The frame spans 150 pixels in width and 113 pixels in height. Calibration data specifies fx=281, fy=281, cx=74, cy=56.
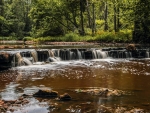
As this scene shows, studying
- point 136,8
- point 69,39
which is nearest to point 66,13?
point 69,39

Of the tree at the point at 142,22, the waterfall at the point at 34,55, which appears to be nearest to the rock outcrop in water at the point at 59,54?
the waterfall at the point at 34,55

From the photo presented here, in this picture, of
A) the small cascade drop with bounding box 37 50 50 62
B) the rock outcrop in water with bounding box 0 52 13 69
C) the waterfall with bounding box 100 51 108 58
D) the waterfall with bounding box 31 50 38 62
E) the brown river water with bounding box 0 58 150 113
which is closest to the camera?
the brown river water with bounding box 0 58 150 113

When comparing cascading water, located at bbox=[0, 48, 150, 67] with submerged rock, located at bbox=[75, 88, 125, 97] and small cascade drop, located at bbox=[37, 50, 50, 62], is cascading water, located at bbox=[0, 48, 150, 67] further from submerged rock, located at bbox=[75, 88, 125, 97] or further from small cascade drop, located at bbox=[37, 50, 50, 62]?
submerged rock, located at bbox=[75, 88, 125, 97]

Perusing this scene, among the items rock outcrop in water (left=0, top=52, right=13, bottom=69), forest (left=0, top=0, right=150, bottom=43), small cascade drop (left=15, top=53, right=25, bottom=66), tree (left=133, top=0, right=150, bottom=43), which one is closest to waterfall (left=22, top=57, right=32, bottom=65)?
small cascade drop (left=15, top=53, right=25, bottom=66)

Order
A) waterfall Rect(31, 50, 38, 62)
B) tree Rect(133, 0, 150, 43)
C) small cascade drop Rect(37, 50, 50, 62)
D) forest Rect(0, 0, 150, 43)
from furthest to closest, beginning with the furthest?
forest Rect(0, 0, 150, 43), tree Rect(133, 0, 150, 43), small cascade drop Rect(37, 50, 50, 62), waterfall Rect(31, 50, 38, 62)

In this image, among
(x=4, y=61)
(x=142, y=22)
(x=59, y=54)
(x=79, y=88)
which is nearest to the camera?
(x=79, y=88)

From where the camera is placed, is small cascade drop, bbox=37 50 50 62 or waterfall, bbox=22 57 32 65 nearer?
waterfall, bbox=22 57 32 65

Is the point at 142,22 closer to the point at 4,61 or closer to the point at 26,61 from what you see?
the point at 26,61

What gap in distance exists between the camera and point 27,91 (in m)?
10.3

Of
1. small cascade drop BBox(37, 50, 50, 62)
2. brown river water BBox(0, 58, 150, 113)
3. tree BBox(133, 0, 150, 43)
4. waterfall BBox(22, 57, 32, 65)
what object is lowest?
brown river water BBox(0, 58, 150, 113)

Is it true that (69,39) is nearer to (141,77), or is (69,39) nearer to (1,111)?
(141,77)

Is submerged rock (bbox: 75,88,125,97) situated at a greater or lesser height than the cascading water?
lesser

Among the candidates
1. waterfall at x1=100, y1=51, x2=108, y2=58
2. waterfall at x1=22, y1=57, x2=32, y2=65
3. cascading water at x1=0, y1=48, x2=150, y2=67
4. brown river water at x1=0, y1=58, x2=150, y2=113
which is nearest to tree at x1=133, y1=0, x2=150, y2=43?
cascading water at x1=0, y1=48, x2=150, y2=67

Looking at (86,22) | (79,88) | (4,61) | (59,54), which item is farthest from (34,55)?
(86,22)
